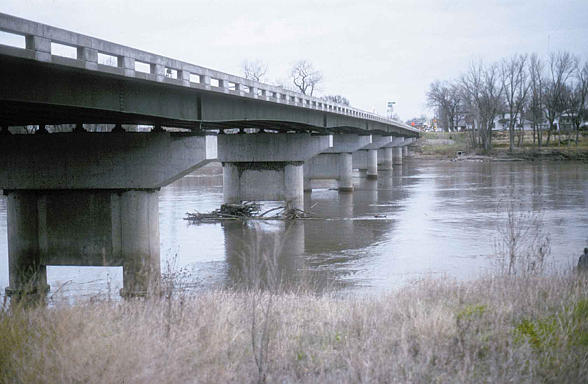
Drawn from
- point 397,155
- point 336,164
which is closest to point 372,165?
point 336,164

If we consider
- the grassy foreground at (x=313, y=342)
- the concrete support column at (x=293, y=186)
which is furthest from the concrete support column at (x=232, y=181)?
the grassy foreground at (x=313, y=342)

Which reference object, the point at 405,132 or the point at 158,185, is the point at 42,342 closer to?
the point at 158,185

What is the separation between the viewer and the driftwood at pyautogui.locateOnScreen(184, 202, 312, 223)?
3030 cm

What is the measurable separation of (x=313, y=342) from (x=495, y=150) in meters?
93.8

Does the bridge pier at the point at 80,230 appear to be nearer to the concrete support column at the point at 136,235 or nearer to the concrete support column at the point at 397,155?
the concrete support column at the point at 136,235

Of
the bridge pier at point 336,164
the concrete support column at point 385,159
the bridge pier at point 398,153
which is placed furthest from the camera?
the bridge pier at point 398,153

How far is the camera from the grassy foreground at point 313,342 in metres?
6.18

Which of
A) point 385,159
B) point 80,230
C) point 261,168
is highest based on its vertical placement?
point 385,159

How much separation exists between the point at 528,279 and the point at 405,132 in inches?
2991

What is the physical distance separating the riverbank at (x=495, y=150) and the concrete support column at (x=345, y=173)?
1743 inches

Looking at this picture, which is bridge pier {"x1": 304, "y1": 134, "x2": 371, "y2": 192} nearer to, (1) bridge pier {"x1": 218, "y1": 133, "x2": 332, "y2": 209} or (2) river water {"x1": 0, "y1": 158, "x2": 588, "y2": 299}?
(2) river water {"x1": 0, "y1": 158, "x2": 588, "y2": 299}

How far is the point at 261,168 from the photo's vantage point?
3300 cm

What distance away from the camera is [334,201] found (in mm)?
39812

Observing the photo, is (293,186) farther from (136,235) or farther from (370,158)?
(370,158)
